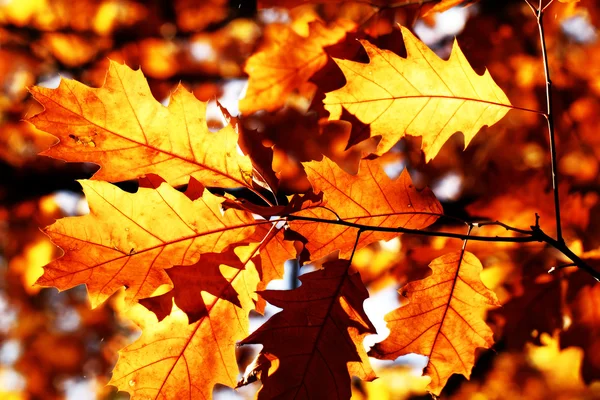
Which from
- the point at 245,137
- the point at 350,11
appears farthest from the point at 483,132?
the point at 245,137

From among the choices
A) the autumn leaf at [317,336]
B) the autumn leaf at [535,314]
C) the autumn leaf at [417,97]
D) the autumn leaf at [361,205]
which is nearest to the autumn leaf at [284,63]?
the autumn leaf at [417,97]

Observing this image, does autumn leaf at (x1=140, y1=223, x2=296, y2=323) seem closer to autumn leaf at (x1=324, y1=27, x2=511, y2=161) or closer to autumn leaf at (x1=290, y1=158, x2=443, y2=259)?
autumn leaf at (x1=290, y1=158, x2=443, y2=259)

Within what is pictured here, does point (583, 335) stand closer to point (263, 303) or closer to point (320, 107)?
point (320, 107)

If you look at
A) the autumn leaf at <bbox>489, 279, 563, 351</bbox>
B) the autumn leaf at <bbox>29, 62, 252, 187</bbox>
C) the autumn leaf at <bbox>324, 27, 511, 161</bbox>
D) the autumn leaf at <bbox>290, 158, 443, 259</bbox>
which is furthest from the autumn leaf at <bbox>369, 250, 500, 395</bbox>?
the autumn leaf at <bbox>489, 279, 563, 351</bbox>

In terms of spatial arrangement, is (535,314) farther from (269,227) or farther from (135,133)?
(135,133)

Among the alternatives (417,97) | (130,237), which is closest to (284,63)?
(417,97)

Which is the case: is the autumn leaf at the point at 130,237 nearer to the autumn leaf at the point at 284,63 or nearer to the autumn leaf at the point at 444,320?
the autumn leaf at the point at 444,320
